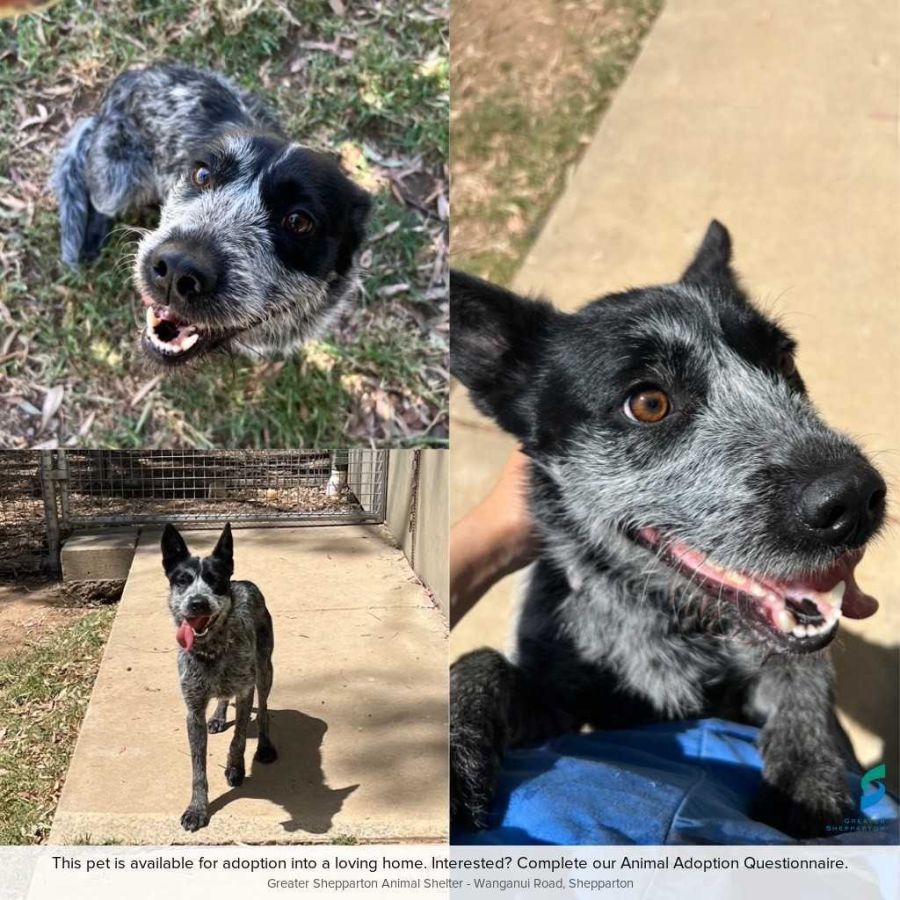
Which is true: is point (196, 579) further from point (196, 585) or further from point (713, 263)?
point (713, 263)

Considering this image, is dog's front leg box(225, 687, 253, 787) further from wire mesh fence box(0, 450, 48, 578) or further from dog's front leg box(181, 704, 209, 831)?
wire mesh fence box(0, 450, 48, 578)

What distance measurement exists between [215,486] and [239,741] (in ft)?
1.46

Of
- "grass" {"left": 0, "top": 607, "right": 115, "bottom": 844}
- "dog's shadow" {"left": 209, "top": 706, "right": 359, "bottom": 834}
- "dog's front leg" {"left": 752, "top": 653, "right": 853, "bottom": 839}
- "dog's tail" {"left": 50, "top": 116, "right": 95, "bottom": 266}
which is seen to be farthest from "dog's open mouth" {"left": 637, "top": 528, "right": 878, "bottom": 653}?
"dog's tail" {"left": 50, "top": 116, "right": 95, "bottom": 266}

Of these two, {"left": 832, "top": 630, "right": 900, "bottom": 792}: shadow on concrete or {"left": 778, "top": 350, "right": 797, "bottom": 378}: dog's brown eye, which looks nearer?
{"left": 778, "top": 350, "right": 797, "bottom": 378}: dog's brown eye

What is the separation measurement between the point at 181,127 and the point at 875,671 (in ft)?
6.39

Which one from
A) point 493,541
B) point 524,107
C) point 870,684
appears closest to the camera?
point 493,541

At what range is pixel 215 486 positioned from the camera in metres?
1.58

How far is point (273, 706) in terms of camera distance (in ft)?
5.04

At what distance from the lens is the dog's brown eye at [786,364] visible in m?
1.63

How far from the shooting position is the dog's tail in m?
1.62

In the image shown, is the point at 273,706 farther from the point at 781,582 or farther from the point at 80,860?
the point at 781,582

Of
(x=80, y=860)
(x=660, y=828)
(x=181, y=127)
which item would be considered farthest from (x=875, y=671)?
(x=181, y=127)

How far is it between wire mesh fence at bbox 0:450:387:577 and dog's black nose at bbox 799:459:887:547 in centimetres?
74

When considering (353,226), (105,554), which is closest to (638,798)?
(105,554)
